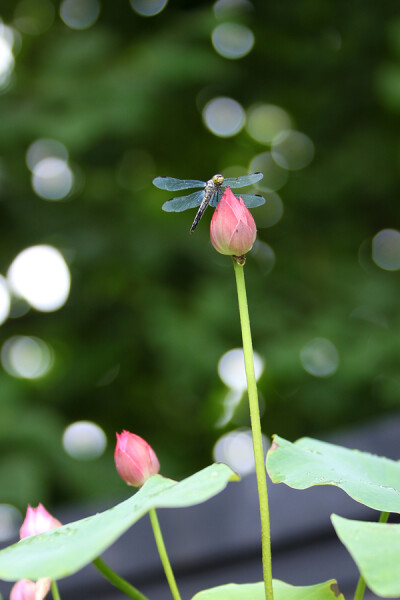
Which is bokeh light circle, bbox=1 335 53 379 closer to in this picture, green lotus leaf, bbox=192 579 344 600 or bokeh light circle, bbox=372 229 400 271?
bokeh light circle, bbox=372 229 400 271

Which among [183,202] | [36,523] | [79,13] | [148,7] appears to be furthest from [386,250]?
[36,523]

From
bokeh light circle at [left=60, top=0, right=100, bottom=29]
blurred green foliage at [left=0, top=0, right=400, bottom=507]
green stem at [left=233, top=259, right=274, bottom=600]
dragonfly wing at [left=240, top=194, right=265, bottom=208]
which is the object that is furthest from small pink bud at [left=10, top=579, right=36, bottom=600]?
bokeh light circle at [left=60, top=0, right=100, bottom=29]

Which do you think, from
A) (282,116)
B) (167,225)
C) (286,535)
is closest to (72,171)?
(167,225)

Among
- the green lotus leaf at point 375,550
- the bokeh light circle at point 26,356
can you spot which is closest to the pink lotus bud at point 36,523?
the green lotus leaf at point 375,550

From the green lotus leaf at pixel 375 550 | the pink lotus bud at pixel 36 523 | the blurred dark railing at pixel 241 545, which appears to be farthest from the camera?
the blurred dark railing at pixel 241 545

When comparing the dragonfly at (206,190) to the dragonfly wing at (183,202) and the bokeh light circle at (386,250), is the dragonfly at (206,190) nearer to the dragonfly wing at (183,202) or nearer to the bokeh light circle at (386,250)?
the dragonfly wing at (183,202)

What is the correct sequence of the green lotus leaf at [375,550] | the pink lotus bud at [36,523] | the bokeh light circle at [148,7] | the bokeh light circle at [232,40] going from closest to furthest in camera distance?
the green lotus leaf at [375,550] < the pink lotus bud at [36,523] < the bokeh light circle at [232,40] < the bokeh light circle at [148,7]
